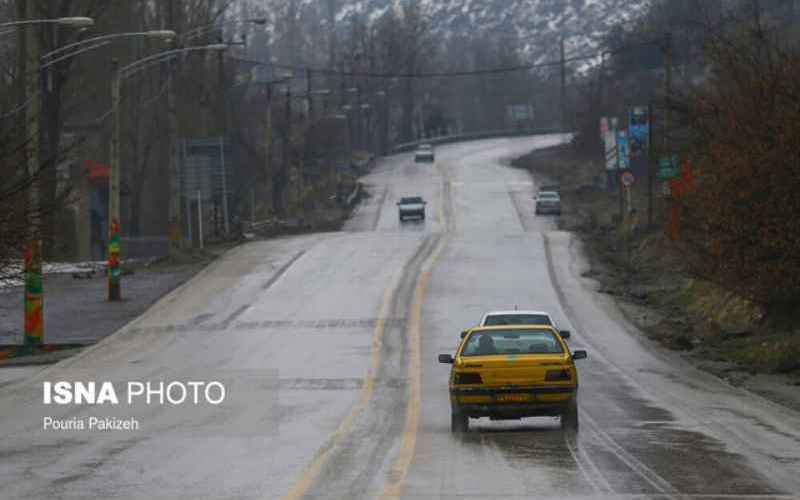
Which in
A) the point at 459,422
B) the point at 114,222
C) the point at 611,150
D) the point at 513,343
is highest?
the point at 611,150

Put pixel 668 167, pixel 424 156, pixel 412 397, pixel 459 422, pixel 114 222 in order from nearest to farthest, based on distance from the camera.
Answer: pixel 459 422
pixel 412 397
pixel 114 222
pixel 668 167
pixel 424 156

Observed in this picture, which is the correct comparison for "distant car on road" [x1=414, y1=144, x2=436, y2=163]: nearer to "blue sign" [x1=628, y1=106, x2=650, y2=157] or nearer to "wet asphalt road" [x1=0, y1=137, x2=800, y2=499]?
"blue sign" [x1=628, y1=106, x2=650, y2=157]

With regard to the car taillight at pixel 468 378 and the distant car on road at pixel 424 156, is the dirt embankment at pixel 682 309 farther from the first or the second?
the distant car on road at pixel 424 156

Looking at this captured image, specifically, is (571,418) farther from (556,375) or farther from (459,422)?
(459,422)

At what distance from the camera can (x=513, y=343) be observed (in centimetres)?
2242

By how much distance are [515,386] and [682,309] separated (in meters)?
27.4

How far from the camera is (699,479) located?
16.4 m

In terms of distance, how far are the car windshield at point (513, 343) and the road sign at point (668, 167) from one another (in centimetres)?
2826

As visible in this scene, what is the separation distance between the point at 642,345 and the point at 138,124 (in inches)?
2151

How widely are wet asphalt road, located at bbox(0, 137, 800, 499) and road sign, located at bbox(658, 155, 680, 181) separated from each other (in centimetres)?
480

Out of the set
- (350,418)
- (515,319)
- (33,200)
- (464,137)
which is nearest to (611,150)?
(33,200)

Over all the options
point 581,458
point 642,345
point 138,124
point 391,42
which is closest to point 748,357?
point 642,345

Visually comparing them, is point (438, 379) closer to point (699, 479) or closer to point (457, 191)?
point (699, 479)

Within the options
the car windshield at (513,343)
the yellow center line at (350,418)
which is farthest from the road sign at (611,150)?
the car windshield at (513,343)
